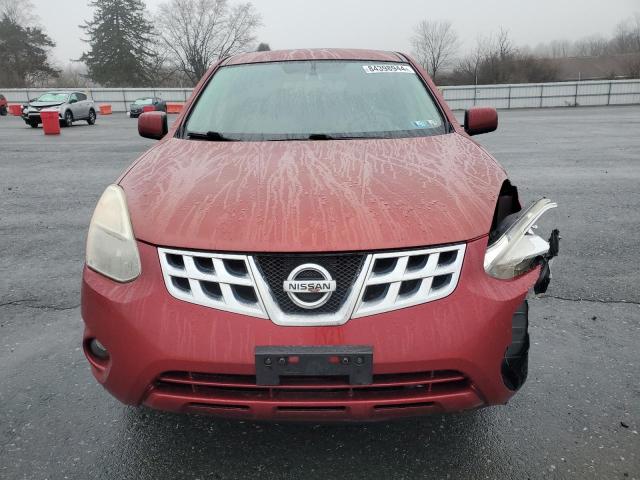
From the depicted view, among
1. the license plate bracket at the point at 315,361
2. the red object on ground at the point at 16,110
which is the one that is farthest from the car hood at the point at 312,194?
the red object on ground at the point at 16,110

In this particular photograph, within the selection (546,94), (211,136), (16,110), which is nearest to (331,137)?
(211,136)

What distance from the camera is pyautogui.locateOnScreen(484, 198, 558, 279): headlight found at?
1843 mm

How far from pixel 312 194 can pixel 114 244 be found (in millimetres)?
737

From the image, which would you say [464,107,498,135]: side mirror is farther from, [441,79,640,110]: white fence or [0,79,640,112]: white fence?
[441,79,640,110]: white fence

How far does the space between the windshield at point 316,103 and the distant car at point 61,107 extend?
21734mm

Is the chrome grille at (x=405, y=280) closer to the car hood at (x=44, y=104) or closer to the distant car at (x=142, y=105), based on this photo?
the car hood at (x=44, y=104)

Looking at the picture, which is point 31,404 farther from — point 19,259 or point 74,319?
point 19,259

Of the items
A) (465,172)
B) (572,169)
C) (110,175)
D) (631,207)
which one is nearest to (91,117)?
(110,175)

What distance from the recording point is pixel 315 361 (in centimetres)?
163

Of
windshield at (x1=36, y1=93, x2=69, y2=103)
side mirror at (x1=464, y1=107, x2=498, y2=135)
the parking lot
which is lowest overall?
the parking lot

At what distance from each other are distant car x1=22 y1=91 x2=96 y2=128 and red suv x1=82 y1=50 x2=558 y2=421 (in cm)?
2296

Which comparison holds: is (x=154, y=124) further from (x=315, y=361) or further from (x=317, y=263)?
(x=315, y=361)

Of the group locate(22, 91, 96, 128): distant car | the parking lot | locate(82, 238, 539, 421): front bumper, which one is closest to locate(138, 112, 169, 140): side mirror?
the parking lot

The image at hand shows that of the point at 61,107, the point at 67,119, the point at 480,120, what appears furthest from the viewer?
the point at 67,119
